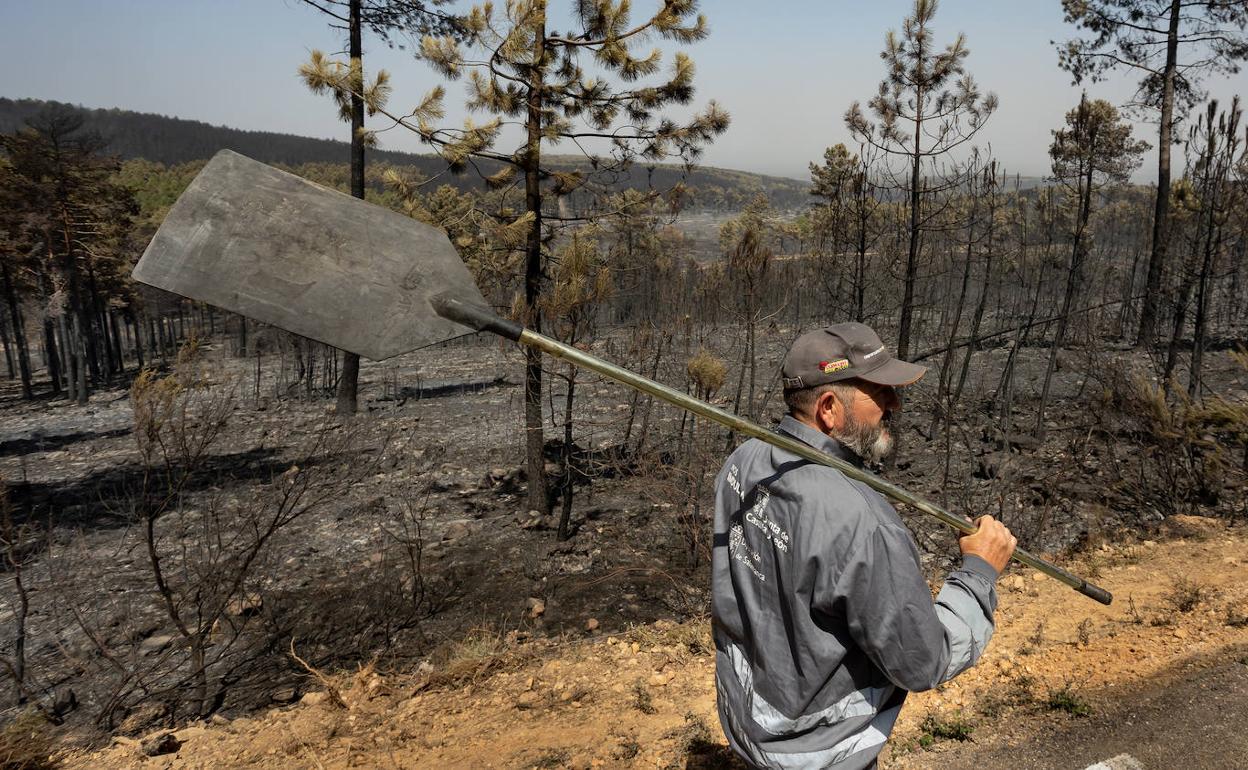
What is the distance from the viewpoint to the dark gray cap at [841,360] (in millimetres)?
1670

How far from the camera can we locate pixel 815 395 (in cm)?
170

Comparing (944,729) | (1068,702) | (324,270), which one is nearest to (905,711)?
(944,729)

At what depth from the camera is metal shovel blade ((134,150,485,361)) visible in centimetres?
141

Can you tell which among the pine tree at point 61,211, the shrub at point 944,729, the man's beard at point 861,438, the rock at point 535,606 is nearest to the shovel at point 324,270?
the man's beard at point 861,438

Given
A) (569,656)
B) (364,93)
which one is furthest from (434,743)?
(364,93)

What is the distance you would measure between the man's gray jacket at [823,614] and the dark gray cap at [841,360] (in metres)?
0.14

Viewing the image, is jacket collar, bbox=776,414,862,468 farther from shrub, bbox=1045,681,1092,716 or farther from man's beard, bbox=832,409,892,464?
shrub, bbox=1045,681,1092,716

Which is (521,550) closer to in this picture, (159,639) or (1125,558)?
(159,639)

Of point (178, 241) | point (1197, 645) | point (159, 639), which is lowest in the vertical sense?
point (159, 639)

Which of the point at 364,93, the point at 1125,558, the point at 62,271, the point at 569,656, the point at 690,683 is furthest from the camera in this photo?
the point at 62,271

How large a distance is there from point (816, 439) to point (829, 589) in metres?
0.37

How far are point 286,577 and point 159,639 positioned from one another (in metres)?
1.48

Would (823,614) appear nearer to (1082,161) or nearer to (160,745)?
(160,745)

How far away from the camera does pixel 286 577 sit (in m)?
8.20
